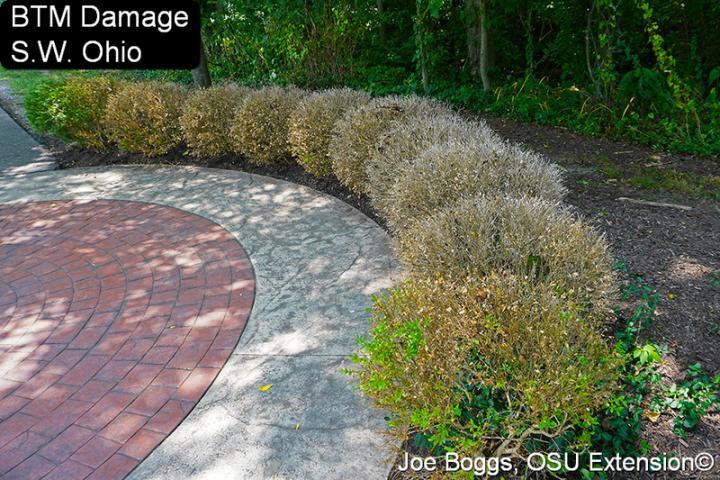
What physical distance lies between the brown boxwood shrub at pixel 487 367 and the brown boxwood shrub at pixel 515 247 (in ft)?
1.23

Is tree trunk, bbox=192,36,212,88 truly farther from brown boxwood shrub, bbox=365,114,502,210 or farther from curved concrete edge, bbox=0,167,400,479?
brown boxwood shrub, bbox=365,114,502,210

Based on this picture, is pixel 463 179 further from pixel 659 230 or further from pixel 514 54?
pixel 514 54

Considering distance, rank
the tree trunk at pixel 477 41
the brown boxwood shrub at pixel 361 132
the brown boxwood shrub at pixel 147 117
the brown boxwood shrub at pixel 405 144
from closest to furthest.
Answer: the brown boxwood shrub at pixel 405 144 → the brown boxwood shrub at pixel 361 132 → the brown boxwood shrub at pixel 147 117 → the tree trunk at pixel 477 41

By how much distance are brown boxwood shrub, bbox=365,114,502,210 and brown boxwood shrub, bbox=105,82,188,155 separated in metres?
3.59

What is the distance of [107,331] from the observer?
144 inches

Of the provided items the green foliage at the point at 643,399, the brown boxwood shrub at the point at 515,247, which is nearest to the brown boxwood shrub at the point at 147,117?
the brown boxwood shrub at the point at 515,247

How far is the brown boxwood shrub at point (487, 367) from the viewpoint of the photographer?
204cm

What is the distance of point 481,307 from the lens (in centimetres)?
238

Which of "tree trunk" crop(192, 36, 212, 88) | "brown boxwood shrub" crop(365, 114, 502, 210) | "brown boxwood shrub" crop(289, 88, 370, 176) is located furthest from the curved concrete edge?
"tree trunk" crop(192, 36, 212, 88)

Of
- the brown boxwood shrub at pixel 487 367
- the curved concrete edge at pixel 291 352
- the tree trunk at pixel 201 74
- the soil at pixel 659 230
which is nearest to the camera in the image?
the brown boxwood shrub at pixel 487 367

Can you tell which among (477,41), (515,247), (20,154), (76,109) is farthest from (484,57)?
(20,154)

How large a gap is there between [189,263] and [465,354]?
2921 mm

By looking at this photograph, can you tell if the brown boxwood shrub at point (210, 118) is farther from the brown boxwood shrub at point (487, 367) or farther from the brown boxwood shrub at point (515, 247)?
the brown boxwood shrub at point (487, 367)

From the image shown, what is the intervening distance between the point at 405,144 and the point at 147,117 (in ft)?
13.8
